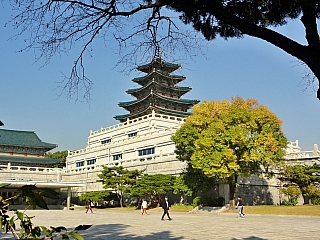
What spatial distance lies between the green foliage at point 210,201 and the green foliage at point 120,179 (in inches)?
278

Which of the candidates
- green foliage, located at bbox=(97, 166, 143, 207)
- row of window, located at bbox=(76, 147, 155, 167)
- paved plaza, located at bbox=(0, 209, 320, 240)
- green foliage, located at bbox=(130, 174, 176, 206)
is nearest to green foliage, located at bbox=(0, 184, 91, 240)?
paved plaza, located at bbox=(0, 209, 320, 240)

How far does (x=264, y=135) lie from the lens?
24.6 meters

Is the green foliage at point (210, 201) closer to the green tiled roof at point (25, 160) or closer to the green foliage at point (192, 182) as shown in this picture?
the green foliage at point (192, 182)

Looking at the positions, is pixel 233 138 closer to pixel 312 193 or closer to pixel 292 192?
pixel 292 192

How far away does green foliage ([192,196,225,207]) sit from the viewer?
27.9m

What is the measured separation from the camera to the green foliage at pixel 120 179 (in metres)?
33.3

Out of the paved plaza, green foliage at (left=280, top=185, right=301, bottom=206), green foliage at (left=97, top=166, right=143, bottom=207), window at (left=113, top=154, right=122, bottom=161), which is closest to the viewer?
the paved plaza

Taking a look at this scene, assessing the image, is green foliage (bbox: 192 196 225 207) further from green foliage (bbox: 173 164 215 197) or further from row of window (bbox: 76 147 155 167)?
row of window (bbox: 76 147 155 167)

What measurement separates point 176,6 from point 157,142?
1380 inches

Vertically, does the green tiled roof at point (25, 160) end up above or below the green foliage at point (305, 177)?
above

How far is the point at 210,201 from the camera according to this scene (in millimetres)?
27906

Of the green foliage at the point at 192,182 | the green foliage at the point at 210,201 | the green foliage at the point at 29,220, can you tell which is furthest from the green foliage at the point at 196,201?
the green foliage at the point at 29,220

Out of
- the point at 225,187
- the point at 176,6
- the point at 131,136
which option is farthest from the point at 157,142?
the point at 176,6

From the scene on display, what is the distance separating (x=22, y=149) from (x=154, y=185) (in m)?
25.3
